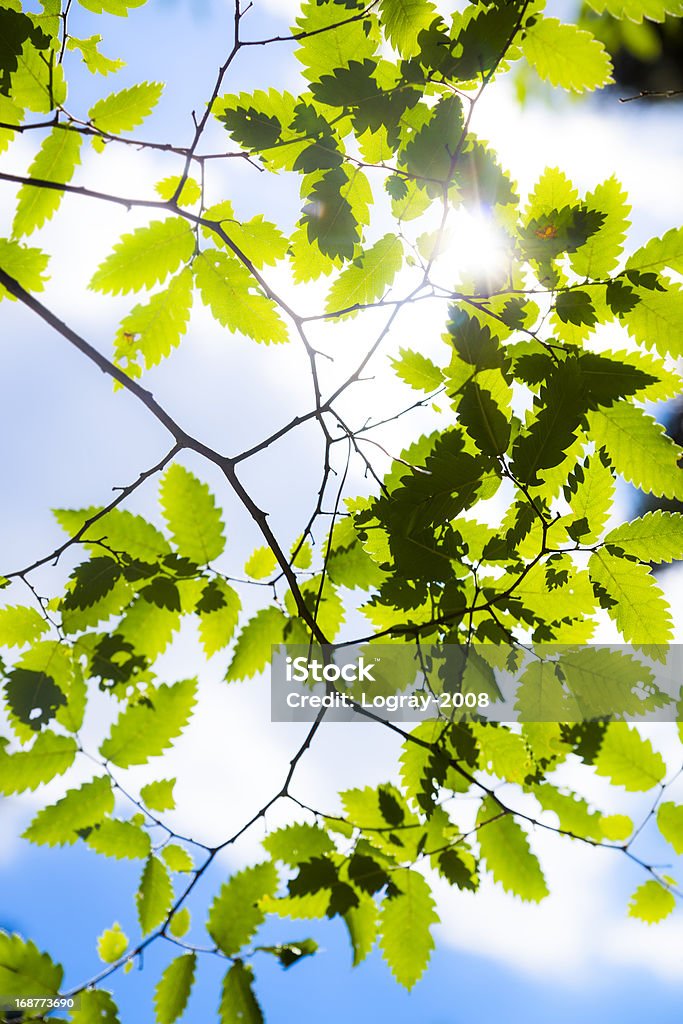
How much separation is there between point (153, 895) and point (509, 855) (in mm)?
743

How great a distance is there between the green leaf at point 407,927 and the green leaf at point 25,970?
64 cm

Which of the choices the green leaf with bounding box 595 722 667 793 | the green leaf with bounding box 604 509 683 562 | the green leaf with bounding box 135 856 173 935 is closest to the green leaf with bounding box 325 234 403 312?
the green leaf with bounding box 604 509 683 562

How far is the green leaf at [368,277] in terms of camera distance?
149 cm

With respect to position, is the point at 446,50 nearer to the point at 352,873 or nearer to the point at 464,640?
the point at 464,640

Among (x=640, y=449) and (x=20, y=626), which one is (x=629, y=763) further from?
(x=20, y=626)

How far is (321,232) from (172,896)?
4.65 ft

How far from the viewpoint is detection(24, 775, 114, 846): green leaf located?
54.6 inches

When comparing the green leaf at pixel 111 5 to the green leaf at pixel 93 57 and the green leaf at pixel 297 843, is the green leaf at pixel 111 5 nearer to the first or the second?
the green leaf at pixel 93 57

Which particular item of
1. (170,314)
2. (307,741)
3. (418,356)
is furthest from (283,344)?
(307,741)

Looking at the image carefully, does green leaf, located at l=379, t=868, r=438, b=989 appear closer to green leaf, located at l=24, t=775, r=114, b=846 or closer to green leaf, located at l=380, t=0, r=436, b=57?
green leaf, located at l=24, t=775, r=114, b=846

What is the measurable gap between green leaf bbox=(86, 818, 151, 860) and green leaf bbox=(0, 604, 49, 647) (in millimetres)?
429

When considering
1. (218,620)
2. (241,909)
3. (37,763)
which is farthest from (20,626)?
(241,909)

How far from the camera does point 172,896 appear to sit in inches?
57.4

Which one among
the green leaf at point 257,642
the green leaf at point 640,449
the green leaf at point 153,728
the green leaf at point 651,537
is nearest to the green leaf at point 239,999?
the green leaf at point 153,728
